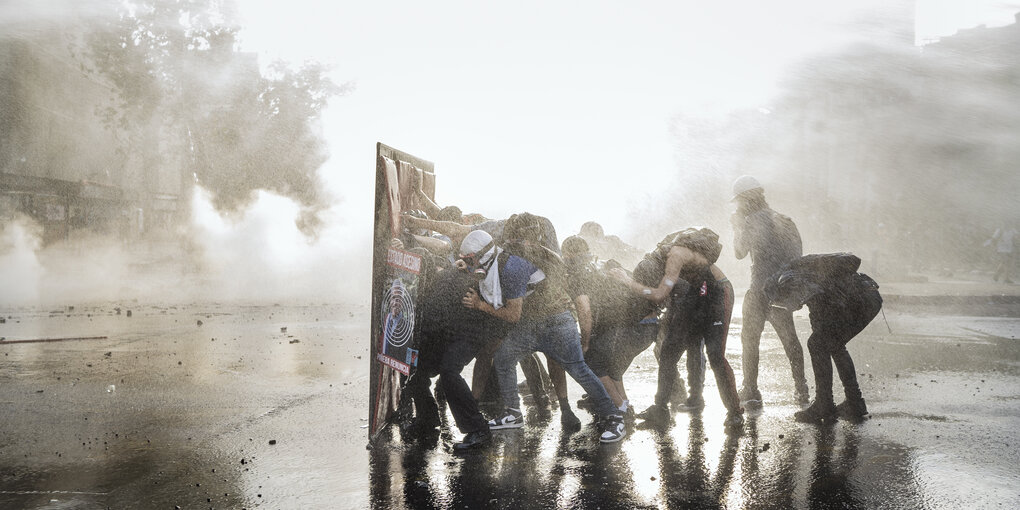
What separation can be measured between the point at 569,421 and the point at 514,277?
141 centimetres

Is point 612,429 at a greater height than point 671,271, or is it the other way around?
point 671,271

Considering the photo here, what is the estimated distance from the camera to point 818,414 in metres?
5.87

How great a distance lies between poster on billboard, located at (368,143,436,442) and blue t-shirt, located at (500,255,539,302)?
58 centimetres

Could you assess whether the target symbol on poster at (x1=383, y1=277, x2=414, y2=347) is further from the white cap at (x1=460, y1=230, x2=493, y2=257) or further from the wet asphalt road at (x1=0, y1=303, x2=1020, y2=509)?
the wet asphalt road at (x1=0, y1=303, x2=1020, y2=509)

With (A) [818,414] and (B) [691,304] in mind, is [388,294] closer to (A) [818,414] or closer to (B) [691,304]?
(B) [691,304]

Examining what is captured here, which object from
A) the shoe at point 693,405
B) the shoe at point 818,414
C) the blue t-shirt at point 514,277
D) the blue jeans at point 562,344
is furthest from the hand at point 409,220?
the shoe at point 818,414

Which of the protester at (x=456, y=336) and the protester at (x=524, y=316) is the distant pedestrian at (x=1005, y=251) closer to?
the protester at (x=524, y=316)

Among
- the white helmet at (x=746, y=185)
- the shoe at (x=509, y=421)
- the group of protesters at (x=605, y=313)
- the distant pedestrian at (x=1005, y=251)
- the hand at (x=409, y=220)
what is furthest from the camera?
the distant pedestrian at (x=1005, y=251)

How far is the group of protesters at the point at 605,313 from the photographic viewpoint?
507 cm

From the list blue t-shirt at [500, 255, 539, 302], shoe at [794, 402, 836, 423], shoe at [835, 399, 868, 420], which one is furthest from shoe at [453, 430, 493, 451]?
shoe at [835, 399, 868, 420]

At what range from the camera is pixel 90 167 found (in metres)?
29.3

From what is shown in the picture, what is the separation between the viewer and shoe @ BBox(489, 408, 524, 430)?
5707 millimetres

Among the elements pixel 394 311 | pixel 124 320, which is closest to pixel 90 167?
pixel 124 320

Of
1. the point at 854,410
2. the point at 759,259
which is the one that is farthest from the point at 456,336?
the point at 854,410
